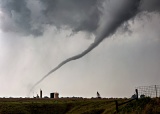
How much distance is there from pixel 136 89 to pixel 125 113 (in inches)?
260

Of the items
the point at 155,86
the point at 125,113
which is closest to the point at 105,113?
the point at 125,113

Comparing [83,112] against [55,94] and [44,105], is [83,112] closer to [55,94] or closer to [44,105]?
[44,105]

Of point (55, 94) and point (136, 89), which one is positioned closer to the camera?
point (136, 89)

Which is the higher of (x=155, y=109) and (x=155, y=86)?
(x=155, y=86)

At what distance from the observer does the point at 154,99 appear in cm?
5075

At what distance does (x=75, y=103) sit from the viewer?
74.6 m

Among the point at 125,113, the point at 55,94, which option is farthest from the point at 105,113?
the point at 55,94

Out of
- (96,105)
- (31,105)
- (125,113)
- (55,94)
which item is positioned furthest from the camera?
(55,94)

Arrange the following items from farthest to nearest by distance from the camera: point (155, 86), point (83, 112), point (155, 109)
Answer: point (83, 112) → point (155, 86) → point (155, 109)

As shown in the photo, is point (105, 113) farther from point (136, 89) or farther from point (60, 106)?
point (60, 106)

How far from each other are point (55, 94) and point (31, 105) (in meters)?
40.1

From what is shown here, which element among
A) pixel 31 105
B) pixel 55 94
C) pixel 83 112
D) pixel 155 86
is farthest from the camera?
pixel 55 94

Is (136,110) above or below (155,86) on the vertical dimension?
below

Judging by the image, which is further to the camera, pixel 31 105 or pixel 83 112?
pixel 31 105
